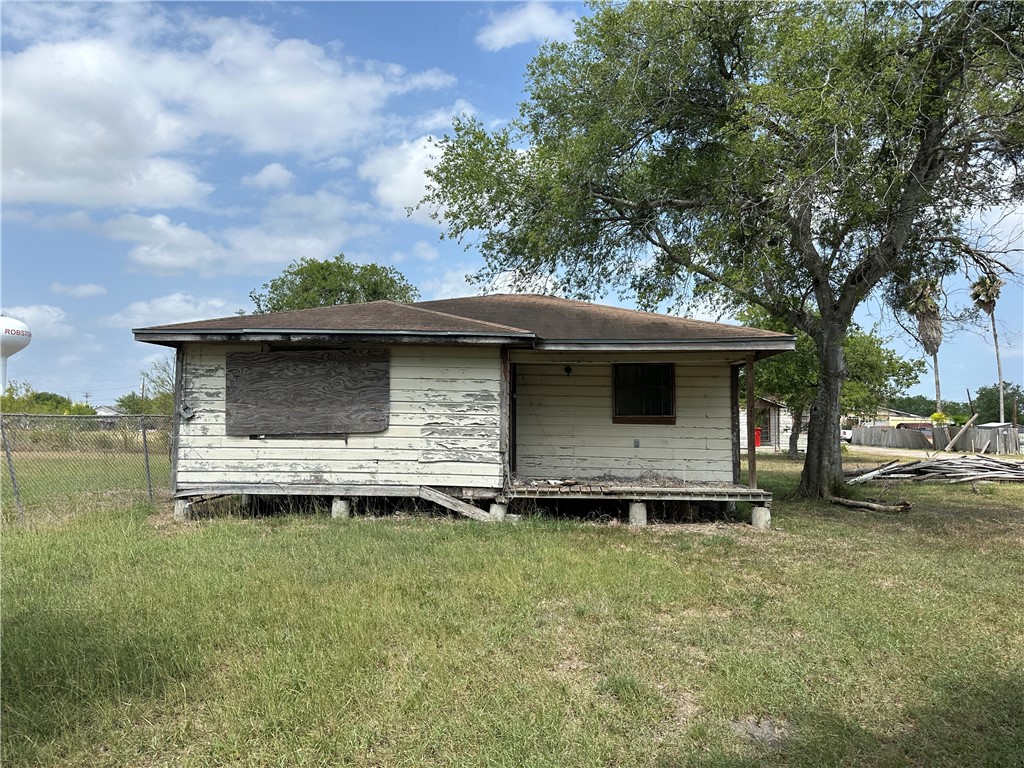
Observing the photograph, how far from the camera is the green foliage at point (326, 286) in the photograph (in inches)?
1345

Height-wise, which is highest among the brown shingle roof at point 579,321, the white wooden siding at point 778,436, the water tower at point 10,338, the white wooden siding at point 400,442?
the water tower at point 10,338

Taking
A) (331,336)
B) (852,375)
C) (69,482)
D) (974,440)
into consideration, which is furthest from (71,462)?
(974,440)

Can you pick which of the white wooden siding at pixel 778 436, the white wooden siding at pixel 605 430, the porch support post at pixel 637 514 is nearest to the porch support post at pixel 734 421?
the white wooden siding at pixel 605 430

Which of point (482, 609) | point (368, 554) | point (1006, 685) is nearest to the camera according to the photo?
point (1006, 685)

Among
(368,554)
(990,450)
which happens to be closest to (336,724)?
(368,554)

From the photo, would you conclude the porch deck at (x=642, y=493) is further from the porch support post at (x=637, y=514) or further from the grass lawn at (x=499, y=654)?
the grass lawn at (x=499, y=654)

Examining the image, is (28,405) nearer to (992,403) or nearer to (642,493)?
(642,493)

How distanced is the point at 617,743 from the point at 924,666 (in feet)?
7.58

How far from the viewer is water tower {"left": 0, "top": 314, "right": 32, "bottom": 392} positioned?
31453 mm

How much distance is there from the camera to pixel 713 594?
5.43 m

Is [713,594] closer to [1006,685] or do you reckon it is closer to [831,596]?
[831,596]

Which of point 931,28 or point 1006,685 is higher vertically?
point 931,28

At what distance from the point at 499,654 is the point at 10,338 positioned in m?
37.9

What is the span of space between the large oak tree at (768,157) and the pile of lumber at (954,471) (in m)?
5.74
